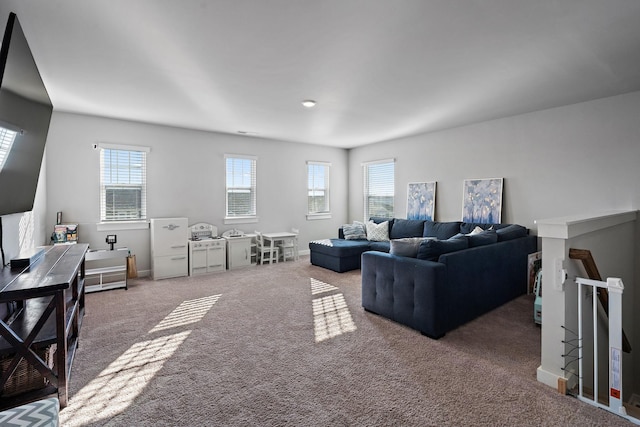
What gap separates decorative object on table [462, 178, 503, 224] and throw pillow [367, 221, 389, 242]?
4.81 feet

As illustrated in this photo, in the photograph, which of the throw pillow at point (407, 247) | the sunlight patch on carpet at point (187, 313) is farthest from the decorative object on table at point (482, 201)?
the sunlight patch on carpet at point (187, 313)

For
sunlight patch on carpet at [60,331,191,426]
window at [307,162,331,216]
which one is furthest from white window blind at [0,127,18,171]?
window at [307,162,331,216]

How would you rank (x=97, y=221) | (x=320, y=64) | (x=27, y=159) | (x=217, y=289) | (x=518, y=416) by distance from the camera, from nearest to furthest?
1. (x=518, y=416)
2. (x=27, y=159)
3. (x=320, y=64)
4. (x=217, y=289)
5. (x=97, y=221)

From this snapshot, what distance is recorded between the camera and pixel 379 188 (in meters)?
7.13

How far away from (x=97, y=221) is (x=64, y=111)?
67.0 inches

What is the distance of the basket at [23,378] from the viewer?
6.19ft

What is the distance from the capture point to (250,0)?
203 centimetres

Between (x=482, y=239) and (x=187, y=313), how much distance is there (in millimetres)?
3569

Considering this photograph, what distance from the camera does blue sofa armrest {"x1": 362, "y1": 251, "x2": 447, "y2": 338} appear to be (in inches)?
114

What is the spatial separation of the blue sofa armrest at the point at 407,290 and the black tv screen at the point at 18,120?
3.16m

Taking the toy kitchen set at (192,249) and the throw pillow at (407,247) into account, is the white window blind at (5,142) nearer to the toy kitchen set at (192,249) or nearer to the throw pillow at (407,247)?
the toy kitchen set at (192,249)

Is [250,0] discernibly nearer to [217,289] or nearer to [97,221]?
[217,289]

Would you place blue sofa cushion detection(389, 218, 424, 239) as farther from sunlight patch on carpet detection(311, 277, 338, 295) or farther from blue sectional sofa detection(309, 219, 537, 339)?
sunlight patch on carpet detection(311, 277, 338, 295)

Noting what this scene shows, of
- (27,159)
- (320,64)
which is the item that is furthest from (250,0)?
(27,159)
